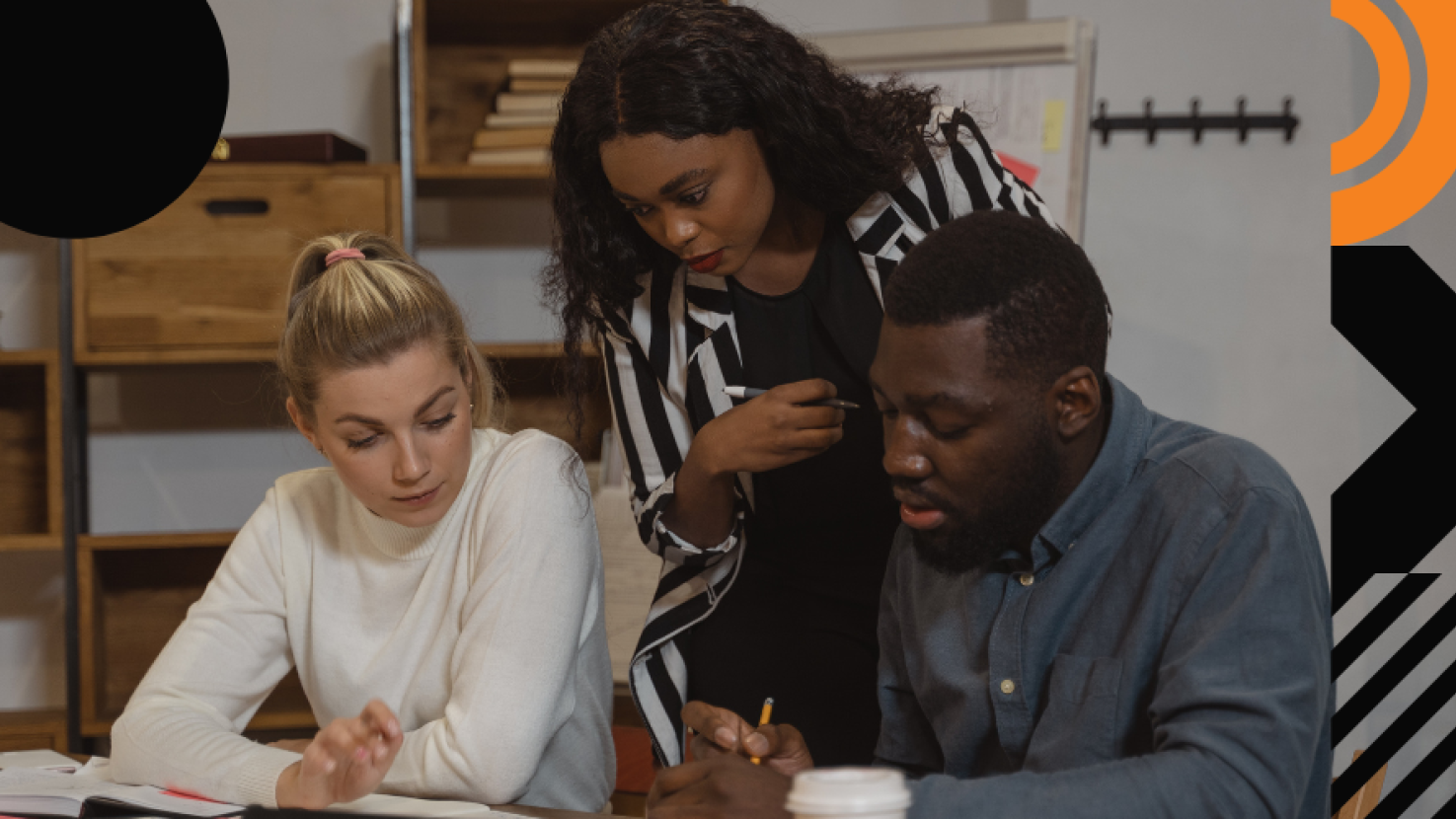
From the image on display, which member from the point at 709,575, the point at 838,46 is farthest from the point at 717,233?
the point at 838,46

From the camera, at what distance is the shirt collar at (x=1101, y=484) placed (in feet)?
3.18

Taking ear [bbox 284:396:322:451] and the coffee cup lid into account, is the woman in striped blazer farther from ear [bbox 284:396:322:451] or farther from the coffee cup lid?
the coffee cup lid

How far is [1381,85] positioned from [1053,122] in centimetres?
73

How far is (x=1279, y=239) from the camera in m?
2.49

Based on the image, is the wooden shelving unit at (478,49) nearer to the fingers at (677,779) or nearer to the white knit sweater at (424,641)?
the white knit sweater at (424,641)

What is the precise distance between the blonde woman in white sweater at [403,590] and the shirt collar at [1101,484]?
0.58 metres

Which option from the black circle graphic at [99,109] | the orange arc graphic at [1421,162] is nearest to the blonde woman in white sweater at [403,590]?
the black circle graphic at [99,109]

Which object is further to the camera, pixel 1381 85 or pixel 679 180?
pixel 1381 85

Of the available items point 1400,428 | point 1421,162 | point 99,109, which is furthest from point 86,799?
point 1421,162

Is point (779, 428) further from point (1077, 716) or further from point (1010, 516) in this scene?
point (1077, 716)

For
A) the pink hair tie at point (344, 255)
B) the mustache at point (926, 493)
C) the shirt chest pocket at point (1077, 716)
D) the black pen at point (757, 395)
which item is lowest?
the shirt chest pocket at point (1077, 716)

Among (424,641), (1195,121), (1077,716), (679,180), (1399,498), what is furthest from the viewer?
(1195,121)

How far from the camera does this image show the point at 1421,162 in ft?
7.91

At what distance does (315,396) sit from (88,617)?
1551 mm
